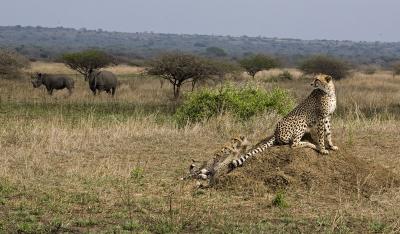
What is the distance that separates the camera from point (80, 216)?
711cm

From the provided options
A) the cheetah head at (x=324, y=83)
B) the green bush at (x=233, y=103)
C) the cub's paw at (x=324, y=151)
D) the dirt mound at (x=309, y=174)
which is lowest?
the green bush at (x=233, y=103)

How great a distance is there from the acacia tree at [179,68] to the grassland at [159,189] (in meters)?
15.1

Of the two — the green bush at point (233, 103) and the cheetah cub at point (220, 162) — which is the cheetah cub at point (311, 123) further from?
the green bush at point (233, 103)

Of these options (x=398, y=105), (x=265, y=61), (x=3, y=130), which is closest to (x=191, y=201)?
(x=3, y=130)

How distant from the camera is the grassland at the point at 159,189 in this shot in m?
6.86

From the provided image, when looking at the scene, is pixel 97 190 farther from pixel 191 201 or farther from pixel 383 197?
pixel 383 197

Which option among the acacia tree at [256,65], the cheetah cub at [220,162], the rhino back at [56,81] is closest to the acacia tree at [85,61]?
the rhino back at [56,81]

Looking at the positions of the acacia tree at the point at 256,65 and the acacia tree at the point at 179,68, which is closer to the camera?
the acacia tree at the point at 179,68

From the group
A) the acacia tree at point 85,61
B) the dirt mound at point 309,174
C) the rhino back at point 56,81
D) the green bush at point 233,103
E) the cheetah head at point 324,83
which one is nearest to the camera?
the dirt mound at point 309,174

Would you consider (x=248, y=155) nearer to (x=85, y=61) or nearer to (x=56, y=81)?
(x=56, y=81)

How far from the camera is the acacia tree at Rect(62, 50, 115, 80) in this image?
132ft

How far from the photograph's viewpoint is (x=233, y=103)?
50.9ft

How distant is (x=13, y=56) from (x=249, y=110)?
23762mm

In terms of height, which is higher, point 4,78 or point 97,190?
point 97,190
